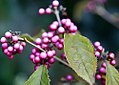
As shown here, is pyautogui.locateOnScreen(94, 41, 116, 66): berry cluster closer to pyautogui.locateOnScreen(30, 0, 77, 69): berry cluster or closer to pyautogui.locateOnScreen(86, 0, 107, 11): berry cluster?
pyautogui.locateOnScreen(30, 0, 77, 69): berry cluster

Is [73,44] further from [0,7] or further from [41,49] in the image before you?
[0,7]

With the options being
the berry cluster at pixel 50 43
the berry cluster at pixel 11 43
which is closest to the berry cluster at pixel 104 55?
the berry cluster at pixel 50 43

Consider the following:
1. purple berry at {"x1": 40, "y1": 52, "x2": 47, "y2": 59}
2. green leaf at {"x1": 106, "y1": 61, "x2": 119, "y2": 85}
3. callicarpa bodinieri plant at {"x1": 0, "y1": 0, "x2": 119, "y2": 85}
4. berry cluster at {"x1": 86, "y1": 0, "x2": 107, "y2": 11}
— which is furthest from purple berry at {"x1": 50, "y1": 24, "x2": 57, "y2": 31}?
berry cluster at {"x1": 86, "y1": 0, "x2": 107, "y2": 11}

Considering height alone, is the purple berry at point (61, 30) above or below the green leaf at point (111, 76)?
above

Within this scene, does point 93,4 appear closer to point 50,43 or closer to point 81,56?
point 50,43

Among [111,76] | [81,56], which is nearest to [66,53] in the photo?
[81,56]

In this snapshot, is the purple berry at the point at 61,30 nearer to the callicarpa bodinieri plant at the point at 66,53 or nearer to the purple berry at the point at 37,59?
the callicarpa bodinieri plant at the point at 66,53
